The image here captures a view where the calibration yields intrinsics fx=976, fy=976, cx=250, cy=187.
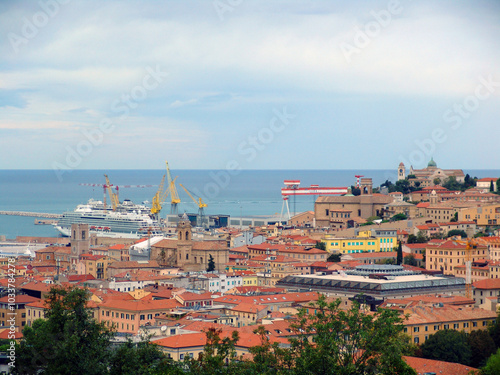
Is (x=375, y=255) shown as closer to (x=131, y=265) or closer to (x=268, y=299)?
(x=131, y=265)

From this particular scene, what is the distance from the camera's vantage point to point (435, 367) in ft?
75.8

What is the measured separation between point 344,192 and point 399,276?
106 ft

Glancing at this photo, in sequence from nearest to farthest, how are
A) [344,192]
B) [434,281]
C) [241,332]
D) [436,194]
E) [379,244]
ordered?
[241,332] < [434,281] < [379,244] < [436,194] < [344,192]

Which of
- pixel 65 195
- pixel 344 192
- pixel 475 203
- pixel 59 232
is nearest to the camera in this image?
pixel 475 203

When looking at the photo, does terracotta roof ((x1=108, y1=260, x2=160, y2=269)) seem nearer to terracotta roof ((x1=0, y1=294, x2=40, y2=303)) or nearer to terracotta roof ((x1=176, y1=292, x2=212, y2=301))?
terracotta roof ((x1=176, y1=292, x2=212, y2=301))

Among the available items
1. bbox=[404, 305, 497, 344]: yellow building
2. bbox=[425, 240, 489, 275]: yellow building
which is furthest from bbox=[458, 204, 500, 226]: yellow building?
bbox=[404, 305, 497, 344]: yellow building

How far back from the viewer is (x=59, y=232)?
264ft

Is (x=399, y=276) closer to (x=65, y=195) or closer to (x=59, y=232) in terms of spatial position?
(x=59, y=232)

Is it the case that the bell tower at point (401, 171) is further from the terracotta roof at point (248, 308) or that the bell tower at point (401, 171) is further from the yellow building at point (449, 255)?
the terracotta roof at point (248, 308)

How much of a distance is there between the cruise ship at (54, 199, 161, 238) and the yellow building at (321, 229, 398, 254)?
24.5 m

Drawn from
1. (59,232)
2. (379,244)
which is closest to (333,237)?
(379,244)

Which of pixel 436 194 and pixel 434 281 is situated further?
pixel 436 194

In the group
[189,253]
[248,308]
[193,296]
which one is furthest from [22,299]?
[189,253]

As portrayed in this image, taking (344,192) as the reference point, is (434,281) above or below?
below
